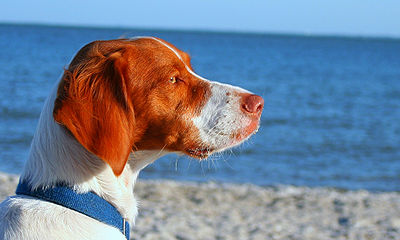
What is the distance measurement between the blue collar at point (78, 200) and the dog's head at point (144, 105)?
0.21 meters

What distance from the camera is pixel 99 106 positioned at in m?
2.55

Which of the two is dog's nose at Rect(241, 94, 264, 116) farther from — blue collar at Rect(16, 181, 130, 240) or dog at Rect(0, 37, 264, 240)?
blue collar at Rect(16, 181, 130, 240)

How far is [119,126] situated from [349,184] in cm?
919

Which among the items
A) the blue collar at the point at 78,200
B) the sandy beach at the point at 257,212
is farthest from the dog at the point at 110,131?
the sandy beach at the point at 257,212

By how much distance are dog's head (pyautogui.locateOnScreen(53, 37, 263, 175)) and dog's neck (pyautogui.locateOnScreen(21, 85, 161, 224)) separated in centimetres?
16

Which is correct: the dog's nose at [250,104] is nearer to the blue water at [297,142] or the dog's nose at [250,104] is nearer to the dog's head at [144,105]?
the dog's head at [144,105]

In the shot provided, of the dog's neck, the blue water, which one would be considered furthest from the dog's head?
the blue water

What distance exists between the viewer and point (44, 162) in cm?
260

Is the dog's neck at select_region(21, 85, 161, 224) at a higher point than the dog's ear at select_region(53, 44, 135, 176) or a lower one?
lower

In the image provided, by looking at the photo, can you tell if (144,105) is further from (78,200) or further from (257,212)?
(257,212)

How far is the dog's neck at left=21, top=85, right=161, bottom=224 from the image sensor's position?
258cm

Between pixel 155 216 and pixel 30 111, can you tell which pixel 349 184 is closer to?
pixel 155 216

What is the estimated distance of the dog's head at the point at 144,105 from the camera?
2.49 metres

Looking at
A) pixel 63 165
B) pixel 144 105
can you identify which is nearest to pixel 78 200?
pixel 63 165
